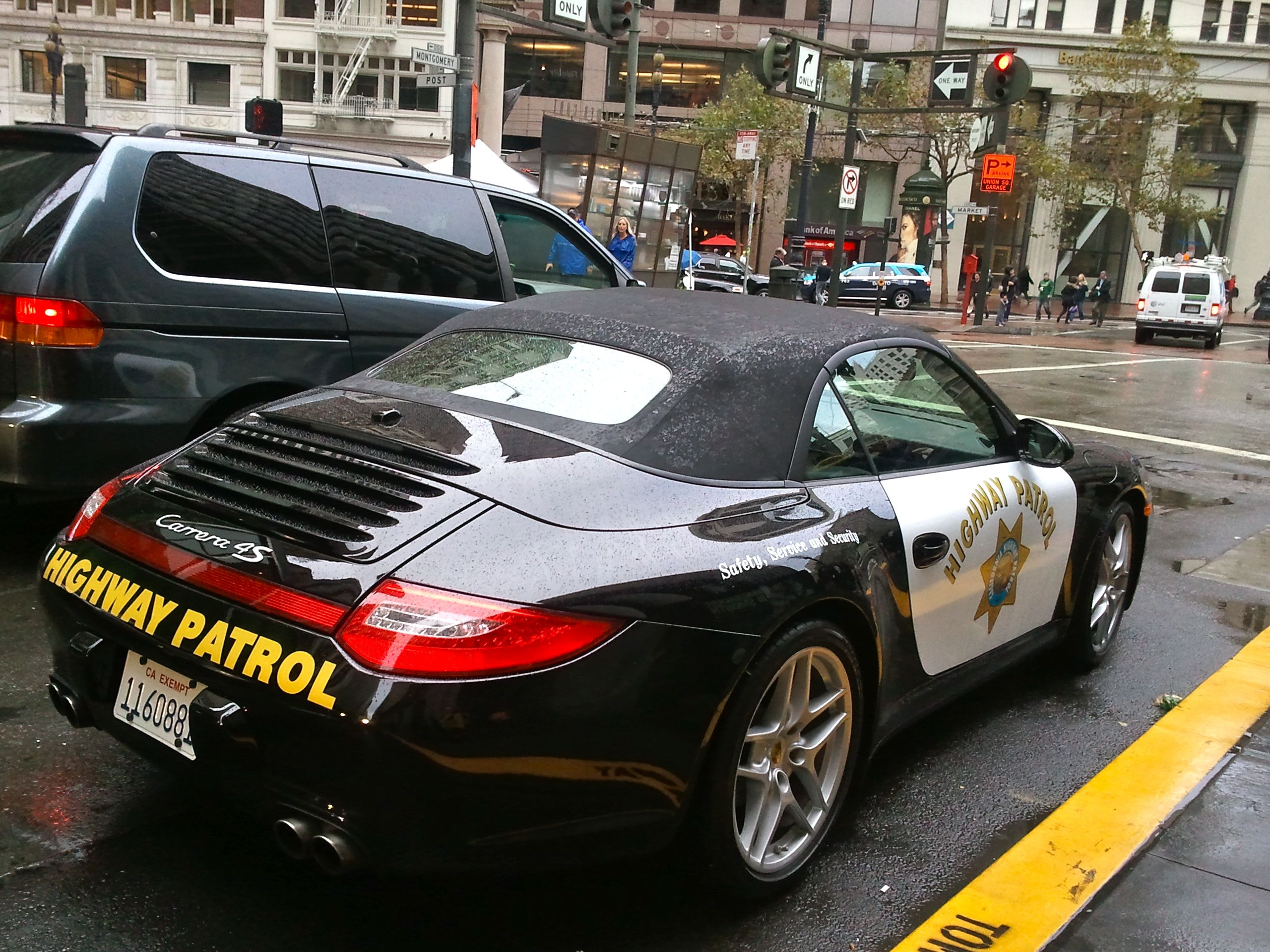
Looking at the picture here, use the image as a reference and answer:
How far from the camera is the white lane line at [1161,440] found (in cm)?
1110

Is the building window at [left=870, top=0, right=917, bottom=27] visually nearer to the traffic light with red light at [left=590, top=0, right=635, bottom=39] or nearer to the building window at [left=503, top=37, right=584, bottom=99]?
the building window at [left=503, top=37, right=584, bottom=99]

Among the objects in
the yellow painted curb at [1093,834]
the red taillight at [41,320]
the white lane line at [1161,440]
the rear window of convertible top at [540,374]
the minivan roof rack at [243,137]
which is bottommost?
the white lane line at [1161,440]

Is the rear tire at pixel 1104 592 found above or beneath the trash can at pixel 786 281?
beneath

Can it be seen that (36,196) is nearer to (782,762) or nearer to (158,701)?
(158,701)

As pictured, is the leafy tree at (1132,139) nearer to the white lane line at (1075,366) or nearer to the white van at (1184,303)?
the white van at (1184,303)

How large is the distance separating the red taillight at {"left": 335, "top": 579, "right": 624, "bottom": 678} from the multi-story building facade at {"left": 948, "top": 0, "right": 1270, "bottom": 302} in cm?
5306

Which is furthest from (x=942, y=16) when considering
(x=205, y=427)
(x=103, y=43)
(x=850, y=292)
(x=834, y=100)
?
(x=205, y=427)

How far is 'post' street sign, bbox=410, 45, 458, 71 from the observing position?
1266cm

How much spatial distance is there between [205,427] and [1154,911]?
157 inches

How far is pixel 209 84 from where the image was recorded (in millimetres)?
47656

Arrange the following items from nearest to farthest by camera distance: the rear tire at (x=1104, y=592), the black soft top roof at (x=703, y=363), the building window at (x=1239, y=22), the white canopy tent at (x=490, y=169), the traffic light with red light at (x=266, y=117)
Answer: the black soft top roof at (x=703, y=363) → the rear tire at (x=1104, y=592) → the traffic light with red light at (x=266, y=117) → the white canopy tent at (x=490, y=169) → the building window at (x=1239, y=22)

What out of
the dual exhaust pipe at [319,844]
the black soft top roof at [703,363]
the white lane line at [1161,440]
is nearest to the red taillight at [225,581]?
the dual exhaust pipe at [319,844]

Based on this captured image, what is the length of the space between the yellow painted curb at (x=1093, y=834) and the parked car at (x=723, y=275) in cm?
3146

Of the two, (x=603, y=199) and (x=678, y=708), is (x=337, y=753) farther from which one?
(x=603, y=199)
